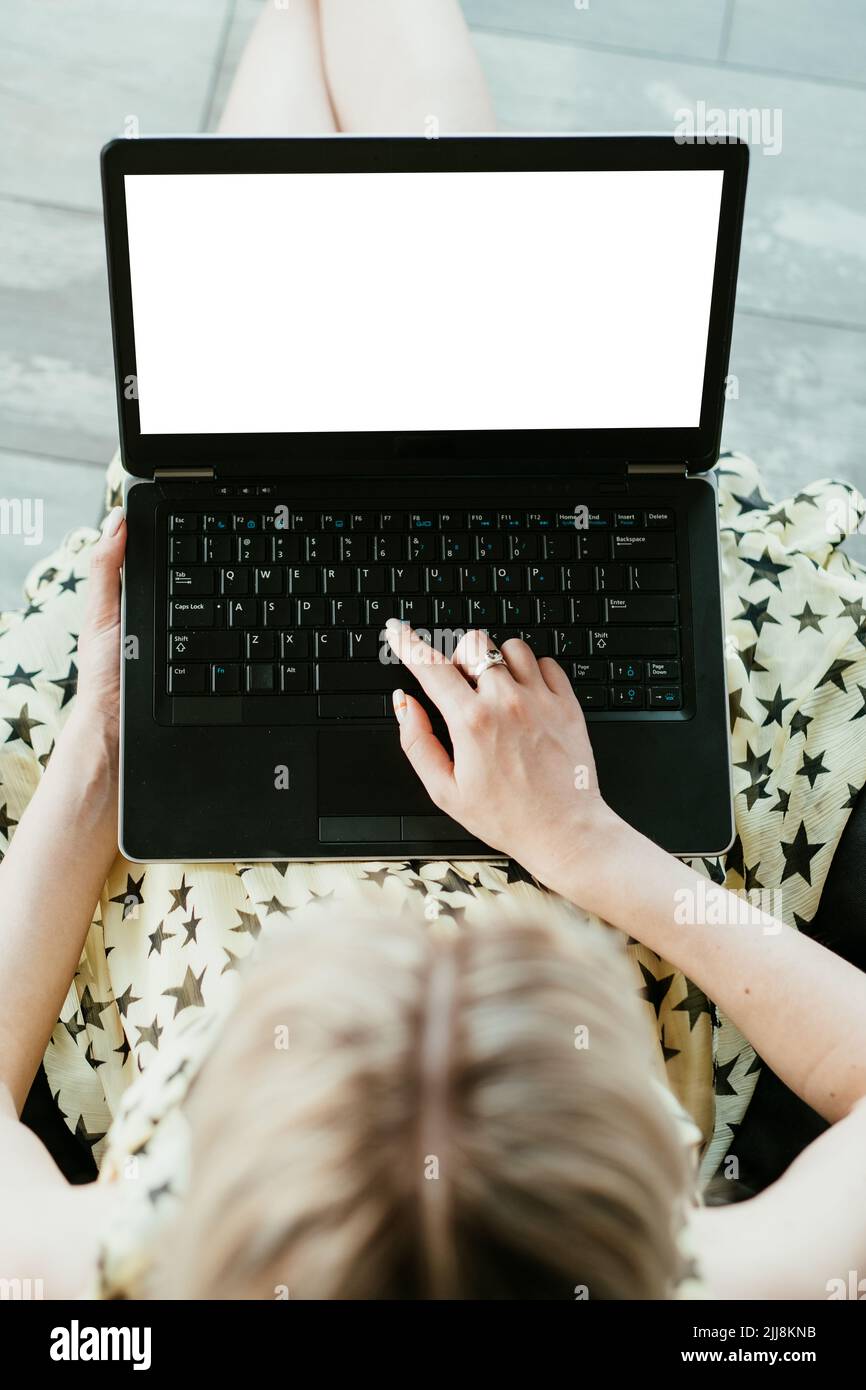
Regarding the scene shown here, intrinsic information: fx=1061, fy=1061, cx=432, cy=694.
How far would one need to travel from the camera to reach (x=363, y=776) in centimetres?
78

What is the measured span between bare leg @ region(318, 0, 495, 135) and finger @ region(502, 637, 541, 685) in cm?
48

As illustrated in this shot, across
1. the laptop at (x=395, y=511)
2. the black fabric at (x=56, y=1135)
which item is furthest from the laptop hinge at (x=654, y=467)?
the black fabric at (x=56, y=1135)

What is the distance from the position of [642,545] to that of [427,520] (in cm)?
16

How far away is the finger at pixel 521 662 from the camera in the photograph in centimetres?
77

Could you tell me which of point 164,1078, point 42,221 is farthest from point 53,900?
point 42,221

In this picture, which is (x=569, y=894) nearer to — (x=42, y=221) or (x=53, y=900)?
(x=53, y=900)

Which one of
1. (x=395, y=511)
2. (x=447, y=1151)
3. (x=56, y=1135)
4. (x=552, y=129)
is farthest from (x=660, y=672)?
(x=552, y=129)

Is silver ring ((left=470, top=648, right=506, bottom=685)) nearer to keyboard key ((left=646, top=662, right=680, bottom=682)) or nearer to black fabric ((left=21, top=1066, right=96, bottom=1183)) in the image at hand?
keyboard key ((left=646, top=662, right=680, bottom=682))

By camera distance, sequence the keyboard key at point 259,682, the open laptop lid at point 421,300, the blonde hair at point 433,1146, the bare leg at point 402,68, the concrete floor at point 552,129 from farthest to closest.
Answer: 1. the concrete floor at point 552,129
2. the bare leg at point 402,68
3. the keyboard key at point 259,682
4. the open laptop lid at point 421,300
5. the blonde hair at point 433,1146

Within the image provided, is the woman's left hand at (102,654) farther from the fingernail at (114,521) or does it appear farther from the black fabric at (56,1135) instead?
the black fabric at (56,1135)

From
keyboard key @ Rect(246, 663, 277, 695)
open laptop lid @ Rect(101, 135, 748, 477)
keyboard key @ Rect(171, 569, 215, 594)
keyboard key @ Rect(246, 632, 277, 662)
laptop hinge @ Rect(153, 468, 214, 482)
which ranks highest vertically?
open laptop lid @ Rect(101, 135, 748, 477)

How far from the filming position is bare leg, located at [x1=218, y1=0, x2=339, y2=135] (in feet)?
3.23

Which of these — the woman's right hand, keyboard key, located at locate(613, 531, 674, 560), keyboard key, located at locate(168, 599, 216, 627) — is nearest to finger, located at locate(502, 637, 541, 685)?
the woman's right hand

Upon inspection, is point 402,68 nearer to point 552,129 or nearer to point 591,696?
point 552,129
